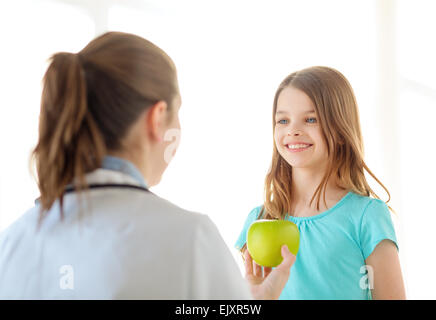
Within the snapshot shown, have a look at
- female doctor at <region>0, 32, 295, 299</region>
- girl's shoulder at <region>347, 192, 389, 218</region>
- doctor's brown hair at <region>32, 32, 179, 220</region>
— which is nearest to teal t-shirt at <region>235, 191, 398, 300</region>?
girl's shoulder at <region>347, 192, 389, 218</region>

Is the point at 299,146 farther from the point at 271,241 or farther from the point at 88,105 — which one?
the point at 88,105

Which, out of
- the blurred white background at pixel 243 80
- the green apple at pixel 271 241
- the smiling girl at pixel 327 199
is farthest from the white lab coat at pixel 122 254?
the blurred white background at pixel 243 80

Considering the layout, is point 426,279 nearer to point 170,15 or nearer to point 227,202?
point 227,202

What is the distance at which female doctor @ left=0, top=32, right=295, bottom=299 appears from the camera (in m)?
0.64

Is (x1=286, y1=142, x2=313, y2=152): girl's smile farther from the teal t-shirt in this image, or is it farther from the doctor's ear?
the doctor's ear

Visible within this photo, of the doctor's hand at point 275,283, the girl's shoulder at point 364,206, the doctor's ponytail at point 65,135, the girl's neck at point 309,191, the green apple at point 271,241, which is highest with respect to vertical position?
the doctor's ponytail at point 65,135

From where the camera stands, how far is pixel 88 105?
714 millimetres

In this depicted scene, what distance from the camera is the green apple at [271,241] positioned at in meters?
1.12

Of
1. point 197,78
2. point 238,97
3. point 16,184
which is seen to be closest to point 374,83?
point 238,97

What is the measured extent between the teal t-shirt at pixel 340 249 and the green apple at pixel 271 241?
137 mm

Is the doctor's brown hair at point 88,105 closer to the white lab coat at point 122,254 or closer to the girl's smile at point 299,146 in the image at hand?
the white lab coat at point 122,254

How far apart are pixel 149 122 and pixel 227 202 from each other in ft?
4.84

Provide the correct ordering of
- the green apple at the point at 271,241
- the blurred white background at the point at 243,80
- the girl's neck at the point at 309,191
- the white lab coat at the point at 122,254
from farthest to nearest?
the blurred white background at the point at 243,80 < the girl's neck at the point at 309,191 < the green apple at the point at 271,241 < the white lab coat at the point at 122,254

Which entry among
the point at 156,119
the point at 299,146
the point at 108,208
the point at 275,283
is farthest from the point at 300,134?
the point at 108,208
